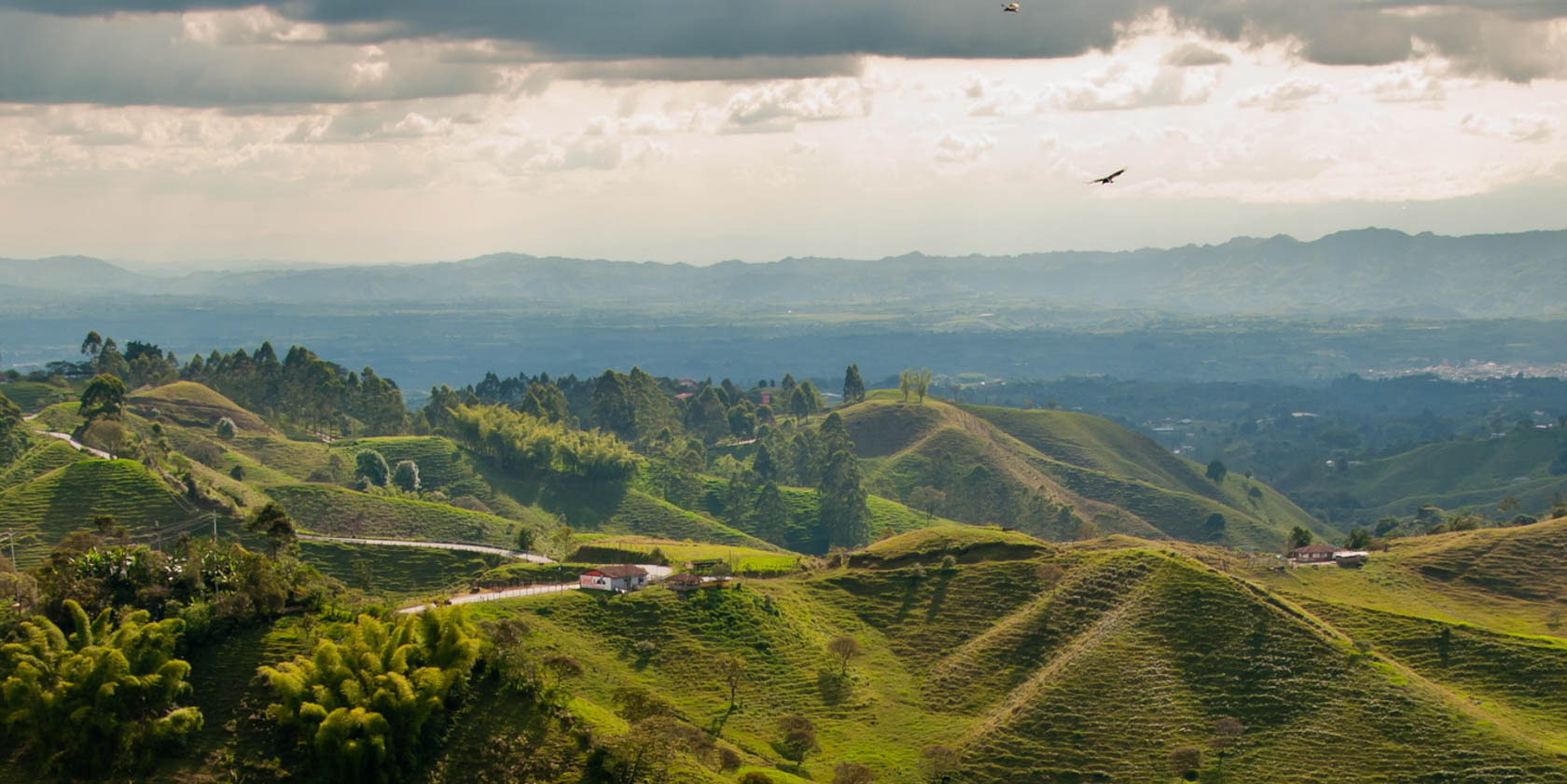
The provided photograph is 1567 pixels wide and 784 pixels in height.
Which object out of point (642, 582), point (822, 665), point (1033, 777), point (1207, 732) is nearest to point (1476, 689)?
point (1207, 732)

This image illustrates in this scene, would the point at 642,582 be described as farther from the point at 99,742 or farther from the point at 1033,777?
the point at 99,742

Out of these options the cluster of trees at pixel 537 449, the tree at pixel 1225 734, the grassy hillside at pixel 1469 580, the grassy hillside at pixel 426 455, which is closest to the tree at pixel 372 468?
the grassy hillside at pixel 426 455

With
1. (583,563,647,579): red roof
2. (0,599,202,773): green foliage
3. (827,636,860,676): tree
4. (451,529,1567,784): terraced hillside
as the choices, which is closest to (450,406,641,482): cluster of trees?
(451,529,1567,784): terraced hillside

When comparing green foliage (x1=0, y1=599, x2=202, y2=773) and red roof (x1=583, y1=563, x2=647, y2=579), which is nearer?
green foliage (x1=0, y1=599, x2=202, y2=773)

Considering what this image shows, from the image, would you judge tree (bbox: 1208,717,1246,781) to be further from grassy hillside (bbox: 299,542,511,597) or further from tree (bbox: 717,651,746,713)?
grassy hillside (bbox: 299,542,511,597)

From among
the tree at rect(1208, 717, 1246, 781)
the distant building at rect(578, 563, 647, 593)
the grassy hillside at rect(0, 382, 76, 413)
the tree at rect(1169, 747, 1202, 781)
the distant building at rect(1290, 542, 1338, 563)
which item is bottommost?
the tree at rect(1169, 747, 1202, 781)

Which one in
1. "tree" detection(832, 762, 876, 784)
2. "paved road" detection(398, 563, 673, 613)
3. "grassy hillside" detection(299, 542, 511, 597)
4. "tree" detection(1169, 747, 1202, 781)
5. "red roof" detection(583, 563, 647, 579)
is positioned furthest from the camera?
"grassy hillside" detection(299, 542, 511, 597)

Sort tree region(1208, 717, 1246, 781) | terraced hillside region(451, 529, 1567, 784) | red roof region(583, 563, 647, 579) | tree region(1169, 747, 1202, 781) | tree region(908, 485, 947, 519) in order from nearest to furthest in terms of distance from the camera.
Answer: tree region(1169, 747, 1202, 781), terraced hillside region(451, 529, 1567, 784), tree region(1208, 717, 1246, 781), red roof region(583, 563, 647, 579), tree region(908, 485, 947, 519)
